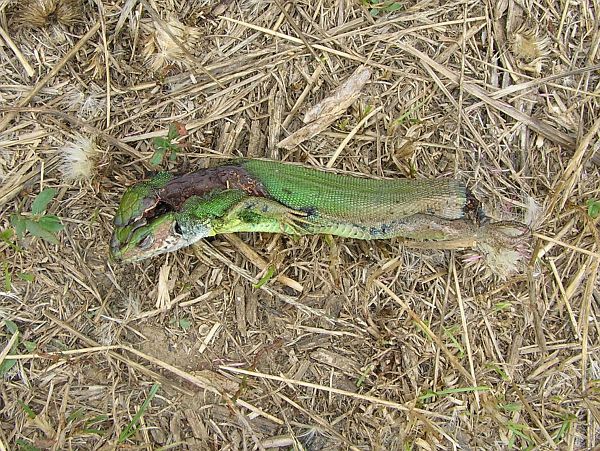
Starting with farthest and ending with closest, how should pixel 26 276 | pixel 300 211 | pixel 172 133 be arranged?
1. pixel 26 276
2. pixel 172 133
3. pixel 300 211

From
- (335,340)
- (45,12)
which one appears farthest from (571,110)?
(45,12)

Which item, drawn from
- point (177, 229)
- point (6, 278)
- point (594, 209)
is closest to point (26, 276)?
point (6, 278)

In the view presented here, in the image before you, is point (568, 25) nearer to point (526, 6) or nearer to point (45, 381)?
point (526, 6)

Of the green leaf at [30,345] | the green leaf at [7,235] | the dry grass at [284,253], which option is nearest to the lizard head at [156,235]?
the dry grass at [284,253]

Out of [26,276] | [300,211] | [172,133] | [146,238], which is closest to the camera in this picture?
[146,238]

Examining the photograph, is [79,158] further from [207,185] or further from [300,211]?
[300,211]

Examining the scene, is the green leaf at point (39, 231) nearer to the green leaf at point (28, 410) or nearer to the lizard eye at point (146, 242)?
the lizard eye at point (146, 242)

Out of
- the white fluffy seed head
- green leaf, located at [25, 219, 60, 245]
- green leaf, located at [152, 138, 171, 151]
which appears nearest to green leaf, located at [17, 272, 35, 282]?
green leaf, located at [25, 219, 60, 245]
